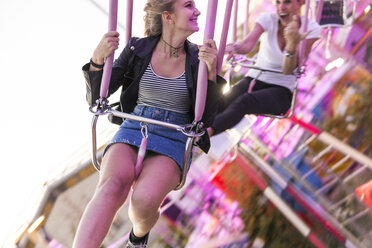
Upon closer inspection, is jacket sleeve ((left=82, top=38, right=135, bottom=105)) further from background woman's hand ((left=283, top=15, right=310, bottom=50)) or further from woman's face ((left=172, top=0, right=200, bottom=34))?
background woman's hand ((left=283, top=15, right=310, bottom=50))

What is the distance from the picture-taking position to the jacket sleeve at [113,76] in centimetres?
85

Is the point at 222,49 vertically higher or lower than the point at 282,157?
higher

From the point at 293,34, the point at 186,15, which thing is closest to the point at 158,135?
the point at 186,15

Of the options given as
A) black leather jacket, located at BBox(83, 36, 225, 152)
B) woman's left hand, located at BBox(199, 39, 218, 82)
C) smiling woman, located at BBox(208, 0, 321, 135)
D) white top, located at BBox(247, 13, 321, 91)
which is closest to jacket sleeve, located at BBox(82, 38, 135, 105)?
black leather jacket, located at BBox(83, 36, 225, 152)

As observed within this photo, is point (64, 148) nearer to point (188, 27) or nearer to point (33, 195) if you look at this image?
point (33, 195)

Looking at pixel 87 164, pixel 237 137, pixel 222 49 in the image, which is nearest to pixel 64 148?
pixel 87 164

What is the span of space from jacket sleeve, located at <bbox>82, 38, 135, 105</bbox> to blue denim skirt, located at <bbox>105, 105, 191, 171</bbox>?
0.25 feet

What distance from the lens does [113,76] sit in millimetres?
894

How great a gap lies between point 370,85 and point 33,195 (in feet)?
5.81

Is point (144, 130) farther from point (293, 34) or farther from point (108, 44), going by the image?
point (293, 34)

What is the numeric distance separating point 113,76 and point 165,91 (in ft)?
0.40

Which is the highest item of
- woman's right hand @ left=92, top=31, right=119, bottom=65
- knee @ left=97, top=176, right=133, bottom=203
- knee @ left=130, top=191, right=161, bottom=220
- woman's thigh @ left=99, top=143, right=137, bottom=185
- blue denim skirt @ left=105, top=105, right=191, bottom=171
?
woman's right hand @ left=92, top=31, right=119, bottom=65

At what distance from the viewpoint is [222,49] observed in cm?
82

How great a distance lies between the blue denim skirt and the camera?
2.78ft
